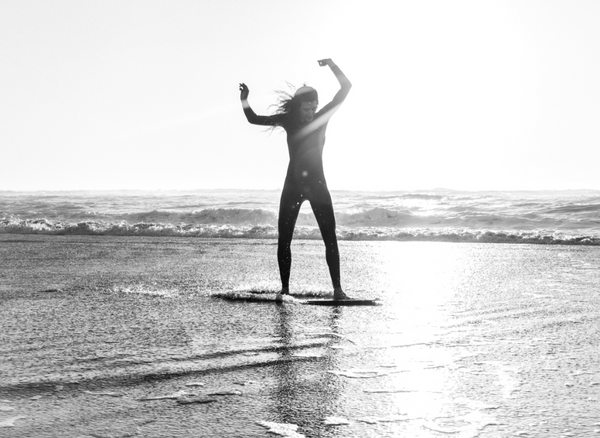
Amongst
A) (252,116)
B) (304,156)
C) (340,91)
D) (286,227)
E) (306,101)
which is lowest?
(286,227)

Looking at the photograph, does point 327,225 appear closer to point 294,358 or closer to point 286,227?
point 286,227

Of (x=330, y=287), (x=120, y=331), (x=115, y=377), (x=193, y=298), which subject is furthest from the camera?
(x=330, y=287)

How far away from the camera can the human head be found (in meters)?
6.29

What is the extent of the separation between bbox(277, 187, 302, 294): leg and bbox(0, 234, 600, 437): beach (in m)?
0.25

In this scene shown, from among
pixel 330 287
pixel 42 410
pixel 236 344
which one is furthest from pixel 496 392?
pixel 330 287

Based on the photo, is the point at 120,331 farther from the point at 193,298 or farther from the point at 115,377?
the point at 193,298

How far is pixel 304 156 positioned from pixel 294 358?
3.06m

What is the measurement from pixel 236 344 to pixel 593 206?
2160 centimetres

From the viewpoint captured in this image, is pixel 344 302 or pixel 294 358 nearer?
pixel 294 358

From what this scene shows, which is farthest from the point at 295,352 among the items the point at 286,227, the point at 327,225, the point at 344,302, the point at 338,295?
the point at 286,227

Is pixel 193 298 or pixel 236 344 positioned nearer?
pixel 236 344

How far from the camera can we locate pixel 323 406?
108 inches

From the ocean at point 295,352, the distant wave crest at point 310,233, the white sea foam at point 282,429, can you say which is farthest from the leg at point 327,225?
the distant wave crest at point 310,233

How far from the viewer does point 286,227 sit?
21.2ft
